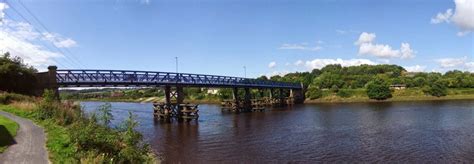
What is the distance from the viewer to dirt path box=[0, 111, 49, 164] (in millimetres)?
16266

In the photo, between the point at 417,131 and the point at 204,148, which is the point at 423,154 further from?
the point at 204,148

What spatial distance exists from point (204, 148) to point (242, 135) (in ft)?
29.1

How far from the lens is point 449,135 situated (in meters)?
38.2

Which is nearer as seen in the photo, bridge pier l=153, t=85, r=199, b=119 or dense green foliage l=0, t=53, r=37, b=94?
dense green foliage l=0, t=53, r=37, b=94

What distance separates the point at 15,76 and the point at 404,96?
4130 inches

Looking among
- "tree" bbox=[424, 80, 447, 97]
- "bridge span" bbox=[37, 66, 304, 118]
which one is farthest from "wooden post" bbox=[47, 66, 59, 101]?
"tree" bbox=[424, 80, 447, 97]

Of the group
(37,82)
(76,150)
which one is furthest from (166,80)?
(76,150)

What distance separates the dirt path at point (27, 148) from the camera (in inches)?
640

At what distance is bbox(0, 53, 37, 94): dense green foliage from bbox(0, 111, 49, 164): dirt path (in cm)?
1950

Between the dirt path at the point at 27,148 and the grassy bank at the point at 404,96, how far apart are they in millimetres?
102244

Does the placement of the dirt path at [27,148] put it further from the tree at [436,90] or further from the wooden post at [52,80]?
the tree at [436,90]

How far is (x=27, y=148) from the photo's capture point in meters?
18.4

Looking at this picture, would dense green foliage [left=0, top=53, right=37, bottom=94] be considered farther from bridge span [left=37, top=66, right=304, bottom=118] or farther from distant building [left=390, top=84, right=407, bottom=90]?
distant building [left=390, top=84, right=407, bottom=90]

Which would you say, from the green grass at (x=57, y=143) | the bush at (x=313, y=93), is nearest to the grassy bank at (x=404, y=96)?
the bush at (x=313, y=93)
